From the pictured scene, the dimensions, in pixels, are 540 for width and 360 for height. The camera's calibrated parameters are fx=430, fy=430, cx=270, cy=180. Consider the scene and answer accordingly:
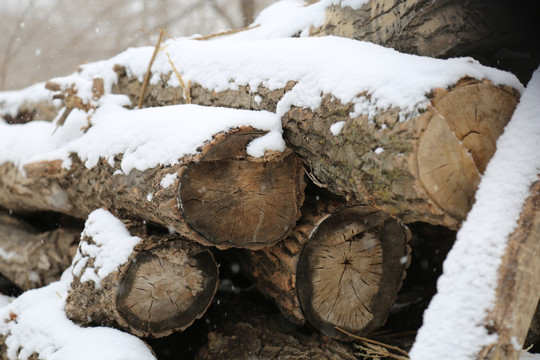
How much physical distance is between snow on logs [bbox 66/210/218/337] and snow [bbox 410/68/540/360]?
126 cm

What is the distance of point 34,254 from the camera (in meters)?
3.79

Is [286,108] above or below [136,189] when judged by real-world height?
above

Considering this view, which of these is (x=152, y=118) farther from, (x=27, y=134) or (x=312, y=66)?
(x=27, y=134)

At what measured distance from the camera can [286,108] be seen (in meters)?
2.16

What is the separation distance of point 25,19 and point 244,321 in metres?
11.8

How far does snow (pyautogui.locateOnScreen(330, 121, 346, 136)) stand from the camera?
1.83m

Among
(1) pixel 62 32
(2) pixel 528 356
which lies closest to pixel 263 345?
(2) pixel 528 356

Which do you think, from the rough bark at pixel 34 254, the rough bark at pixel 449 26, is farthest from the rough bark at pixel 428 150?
the rough bark at pixel 34 254

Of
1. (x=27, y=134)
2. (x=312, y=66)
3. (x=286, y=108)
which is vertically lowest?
(x=27, y=134)

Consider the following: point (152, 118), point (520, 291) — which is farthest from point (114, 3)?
point (520, 291)

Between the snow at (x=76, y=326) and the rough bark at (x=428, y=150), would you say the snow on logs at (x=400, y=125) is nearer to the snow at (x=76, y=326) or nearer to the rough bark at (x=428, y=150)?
the rough bark at (x=428, y=150)

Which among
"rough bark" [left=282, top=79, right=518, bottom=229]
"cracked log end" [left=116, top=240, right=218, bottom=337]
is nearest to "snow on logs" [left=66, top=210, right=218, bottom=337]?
"cracked log end" [left=116, top=240, right=218, bottom=337]

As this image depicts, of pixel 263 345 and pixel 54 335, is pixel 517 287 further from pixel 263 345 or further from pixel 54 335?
pixel 54 335

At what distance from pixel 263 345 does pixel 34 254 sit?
2448 millimetres
